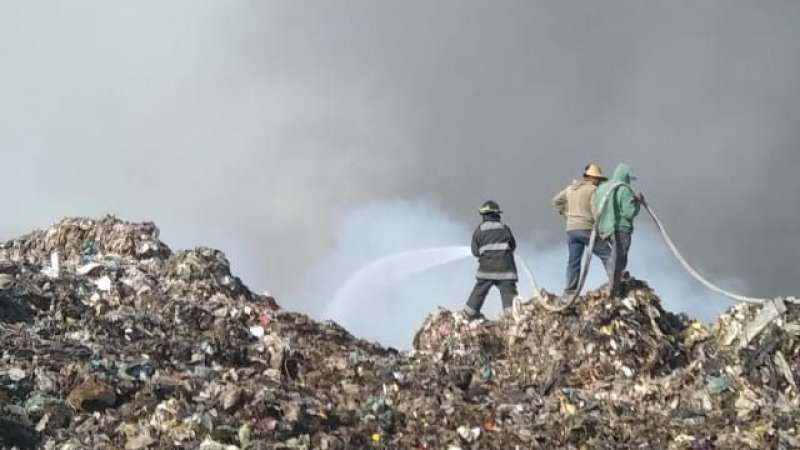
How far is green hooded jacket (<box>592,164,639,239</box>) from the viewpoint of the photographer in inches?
444

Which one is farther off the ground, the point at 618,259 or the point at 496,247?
the point at 496,247

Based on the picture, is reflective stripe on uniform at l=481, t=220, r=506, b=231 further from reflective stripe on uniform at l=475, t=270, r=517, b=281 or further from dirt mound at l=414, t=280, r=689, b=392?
dirt mound at l=414, t=280, r=689, b=392

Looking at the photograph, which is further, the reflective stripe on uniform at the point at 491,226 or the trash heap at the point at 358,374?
the reflective stripe on uniform at the point at 491,226

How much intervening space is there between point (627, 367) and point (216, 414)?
15.1 feet

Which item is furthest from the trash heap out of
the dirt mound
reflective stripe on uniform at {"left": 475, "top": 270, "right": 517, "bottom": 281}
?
reflective stripe on uniform at {"left": 475, "top": 270, "right": 517, "bottom": 281}

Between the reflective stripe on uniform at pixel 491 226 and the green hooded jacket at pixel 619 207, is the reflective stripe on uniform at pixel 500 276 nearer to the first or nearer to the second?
the reflective stripe on uniform at pixel 491 226

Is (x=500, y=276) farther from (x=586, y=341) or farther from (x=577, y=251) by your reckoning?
(x=586, y=341)

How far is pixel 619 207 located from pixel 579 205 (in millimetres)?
786

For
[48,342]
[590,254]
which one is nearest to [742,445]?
[590,254]

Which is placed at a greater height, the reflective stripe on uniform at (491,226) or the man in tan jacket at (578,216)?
the reflective stripe on uniform at (491,226)

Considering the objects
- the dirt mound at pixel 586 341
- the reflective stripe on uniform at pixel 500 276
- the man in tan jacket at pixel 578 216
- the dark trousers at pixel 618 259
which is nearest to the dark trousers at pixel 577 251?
the man in tan jacket at pixel 578 216

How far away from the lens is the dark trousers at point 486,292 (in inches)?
516

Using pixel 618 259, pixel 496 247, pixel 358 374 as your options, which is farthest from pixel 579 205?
pixel 358 374

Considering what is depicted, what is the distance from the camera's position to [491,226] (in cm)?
1337
